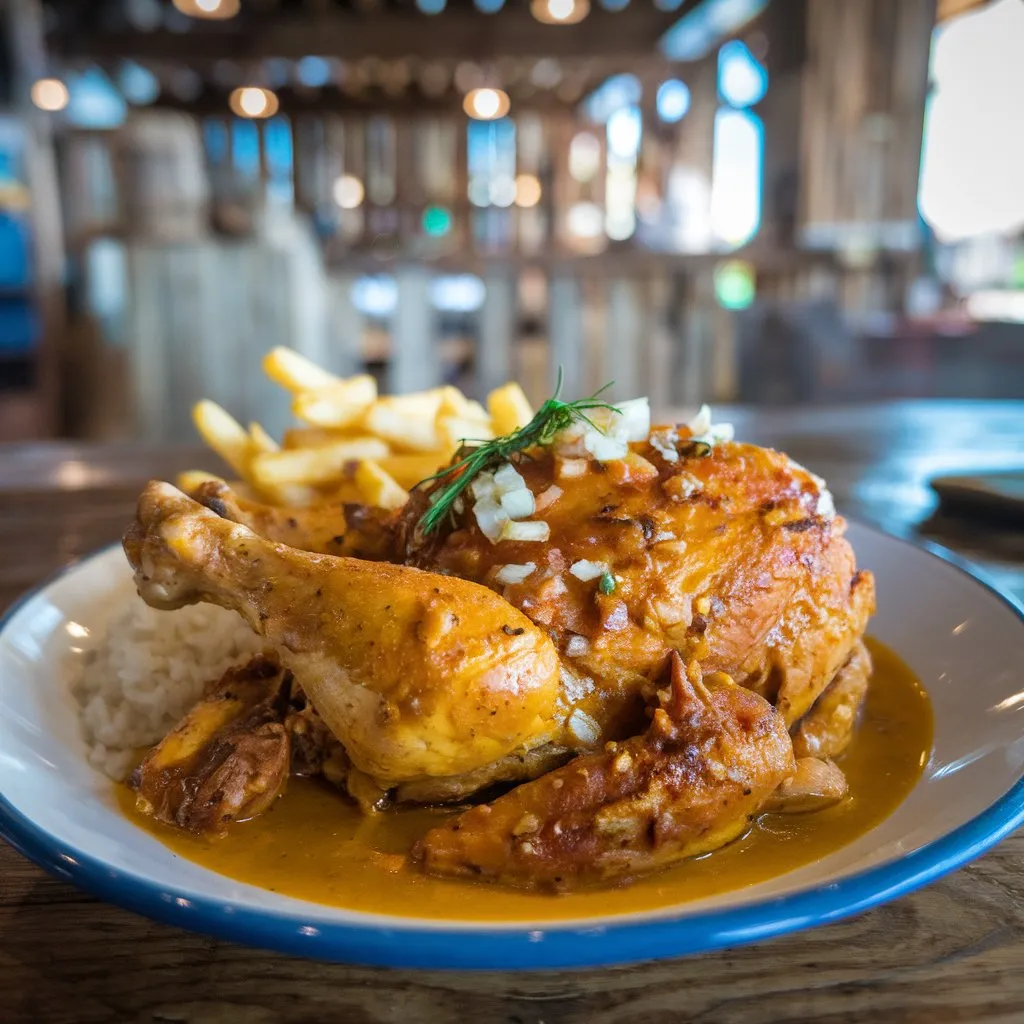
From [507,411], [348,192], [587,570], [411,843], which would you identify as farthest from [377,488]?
[348,192]

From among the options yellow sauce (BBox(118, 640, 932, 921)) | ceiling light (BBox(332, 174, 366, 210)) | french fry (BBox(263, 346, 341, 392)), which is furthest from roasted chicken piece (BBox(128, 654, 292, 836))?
ceiling light (BBox(332, 174, 366, 210))

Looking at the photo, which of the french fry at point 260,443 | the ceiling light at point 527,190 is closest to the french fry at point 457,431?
the french fry at point 260,443

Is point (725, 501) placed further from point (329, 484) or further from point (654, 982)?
point (329, 484)

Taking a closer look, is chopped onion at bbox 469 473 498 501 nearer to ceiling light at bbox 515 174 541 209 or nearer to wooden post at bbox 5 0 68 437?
wooden post at bbox 5 0 68 437

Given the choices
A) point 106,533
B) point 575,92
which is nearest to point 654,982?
point 106,533

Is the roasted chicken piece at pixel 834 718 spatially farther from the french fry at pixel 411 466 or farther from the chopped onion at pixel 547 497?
the french fry at pixel 411 466

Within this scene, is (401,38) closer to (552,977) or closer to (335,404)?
(335,404)
